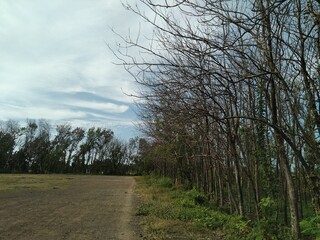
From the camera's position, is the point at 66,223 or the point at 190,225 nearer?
the point at 190,225

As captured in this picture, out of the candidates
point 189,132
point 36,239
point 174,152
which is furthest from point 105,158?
point 36,239

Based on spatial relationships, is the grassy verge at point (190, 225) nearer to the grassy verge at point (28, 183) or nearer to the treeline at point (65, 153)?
the grassy verge at point (28, 183)

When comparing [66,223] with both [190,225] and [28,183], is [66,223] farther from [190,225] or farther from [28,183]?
[28,183]

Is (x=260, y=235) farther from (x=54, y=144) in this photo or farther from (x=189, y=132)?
(x=54, y=144)

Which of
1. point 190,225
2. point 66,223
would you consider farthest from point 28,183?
point 190,225

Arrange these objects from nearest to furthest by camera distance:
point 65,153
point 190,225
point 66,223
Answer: point 190,225 < point 66,223 < point 65,153

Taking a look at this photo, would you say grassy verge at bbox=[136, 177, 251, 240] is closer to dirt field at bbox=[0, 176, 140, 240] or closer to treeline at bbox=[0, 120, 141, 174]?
dirt field at bbox=[0, 176, 140, 240]

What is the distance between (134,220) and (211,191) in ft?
33.3

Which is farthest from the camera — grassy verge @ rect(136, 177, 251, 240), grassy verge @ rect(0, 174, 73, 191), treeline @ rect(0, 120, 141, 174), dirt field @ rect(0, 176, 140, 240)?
treeline @ rect(0, 120, 141, 174)

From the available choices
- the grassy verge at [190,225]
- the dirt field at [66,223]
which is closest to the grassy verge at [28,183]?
the dirt field at [66,223]

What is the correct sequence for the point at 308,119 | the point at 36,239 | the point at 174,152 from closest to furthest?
the point at 308,119 < the point at 36,239 < the point at 174,152

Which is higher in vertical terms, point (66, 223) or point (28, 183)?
point (28, 183)

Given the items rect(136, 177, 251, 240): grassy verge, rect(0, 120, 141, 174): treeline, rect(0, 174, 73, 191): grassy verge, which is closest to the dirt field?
rect(136, 177, 251, 240): grassy verge

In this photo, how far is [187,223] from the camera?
10.7 meters
